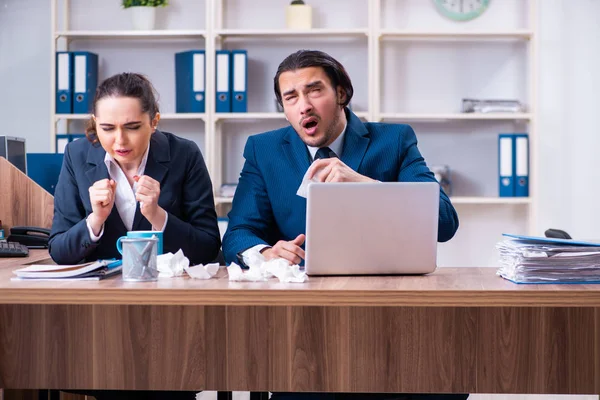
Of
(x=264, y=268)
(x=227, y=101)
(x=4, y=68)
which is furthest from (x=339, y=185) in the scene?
(x=4, y=68)

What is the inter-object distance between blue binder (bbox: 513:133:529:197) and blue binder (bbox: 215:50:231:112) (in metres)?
1.50

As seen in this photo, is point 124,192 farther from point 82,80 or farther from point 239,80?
point 82,80

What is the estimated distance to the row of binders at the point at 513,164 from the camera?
4164 millimetres

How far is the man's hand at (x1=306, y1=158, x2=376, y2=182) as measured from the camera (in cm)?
188

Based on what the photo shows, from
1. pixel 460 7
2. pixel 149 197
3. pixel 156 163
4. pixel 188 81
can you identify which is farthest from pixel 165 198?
pixel 460 7

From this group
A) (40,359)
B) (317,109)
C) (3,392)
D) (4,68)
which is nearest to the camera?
(40,359)

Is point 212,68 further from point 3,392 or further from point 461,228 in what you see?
point 3,392

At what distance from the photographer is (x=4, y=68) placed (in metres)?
4.54

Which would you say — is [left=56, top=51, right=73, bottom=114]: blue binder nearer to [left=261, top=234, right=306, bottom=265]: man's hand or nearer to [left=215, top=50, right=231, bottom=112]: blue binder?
[left=215, top=50, right=231, bottom=112]: blue binder

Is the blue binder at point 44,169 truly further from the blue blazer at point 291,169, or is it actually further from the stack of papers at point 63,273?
the stack of papers at point 63,273

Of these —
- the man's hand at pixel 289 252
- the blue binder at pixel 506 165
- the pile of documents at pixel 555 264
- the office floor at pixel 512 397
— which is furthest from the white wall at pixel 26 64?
the pile of documents at pixel 555 264

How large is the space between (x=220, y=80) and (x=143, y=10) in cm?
58

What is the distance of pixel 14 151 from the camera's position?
285cm

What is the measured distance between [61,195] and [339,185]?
3.22 ft
